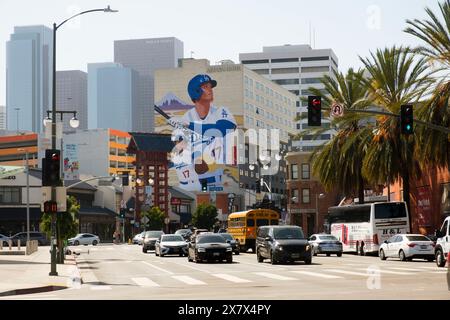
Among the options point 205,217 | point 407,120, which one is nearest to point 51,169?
point 407,120

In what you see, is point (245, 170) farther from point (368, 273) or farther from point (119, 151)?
point (368, 273)

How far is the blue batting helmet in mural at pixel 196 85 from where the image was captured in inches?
6339

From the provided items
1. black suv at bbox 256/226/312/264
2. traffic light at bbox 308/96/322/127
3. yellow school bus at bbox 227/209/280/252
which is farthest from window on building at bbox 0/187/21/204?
traffic light at bbox 308/96/322/127

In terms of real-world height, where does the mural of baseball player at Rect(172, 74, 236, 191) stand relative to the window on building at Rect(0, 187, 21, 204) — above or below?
above

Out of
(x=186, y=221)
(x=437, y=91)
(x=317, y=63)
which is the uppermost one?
(x=317, y=63)

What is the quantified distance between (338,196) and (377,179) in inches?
2073

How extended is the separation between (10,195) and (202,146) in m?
62.9

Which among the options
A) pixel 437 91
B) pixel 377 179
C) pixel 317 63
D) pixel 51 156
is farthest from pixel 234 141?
pixel 51 156

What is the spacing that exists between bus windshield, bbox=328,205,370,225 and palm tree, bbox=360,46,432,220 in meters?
2.39

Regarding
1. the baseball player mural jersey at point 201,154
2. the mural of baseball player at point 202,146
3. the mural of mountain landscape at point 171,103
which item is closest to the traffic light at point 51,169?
the mural of baseball player at point 202,146

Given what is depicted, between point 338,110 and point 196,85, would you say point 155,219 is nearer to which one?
point 196,85

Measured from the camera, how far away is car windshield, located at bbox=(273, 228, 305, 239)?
124 feet

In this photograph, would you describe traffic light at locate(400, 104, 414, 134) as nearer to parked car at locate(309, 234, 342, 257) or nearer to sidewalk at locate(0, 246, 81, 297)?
sidewalk at locate(0, 246, 81, 297)
